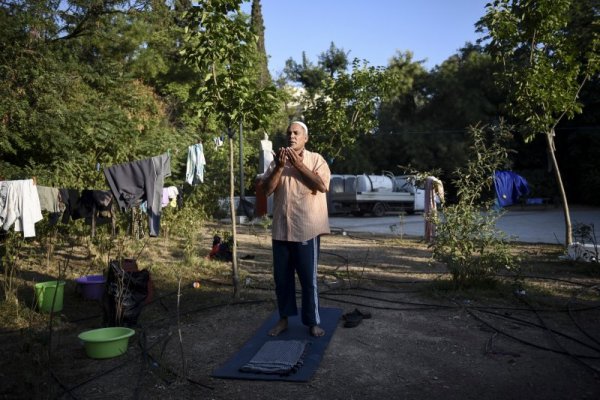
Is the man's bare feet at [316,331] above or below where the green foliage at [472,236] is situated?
below

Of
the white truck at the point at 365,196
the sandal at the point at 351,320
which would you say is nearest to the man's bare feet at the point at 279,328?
the sandal at the point at 351,320

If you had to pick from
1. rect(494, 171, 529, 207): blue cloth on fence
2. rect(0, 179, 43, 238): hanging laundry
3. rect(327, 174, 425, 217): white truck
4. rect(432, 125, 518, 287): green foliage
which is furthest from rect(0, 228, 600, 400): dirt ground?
rect(327, 174, 425, 217): white truck

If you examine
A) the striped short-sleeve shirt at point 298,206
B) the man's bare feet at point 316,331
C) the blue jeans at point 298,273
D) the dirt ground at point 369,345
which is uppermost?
the striped short-sleeve shirt at point 298,206

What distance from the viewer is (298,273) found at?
4.29m

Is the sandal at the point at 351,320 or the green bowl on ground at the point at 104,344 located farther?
the sandal at the point at 351,320

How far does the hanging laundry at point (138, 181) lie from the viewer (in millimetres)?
7680

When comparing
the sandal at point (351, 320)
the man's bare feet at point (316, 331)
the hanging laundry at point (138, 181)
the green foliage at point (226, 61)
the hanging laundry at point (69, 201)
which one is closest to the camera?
the man's bare feet at point (316, 331)

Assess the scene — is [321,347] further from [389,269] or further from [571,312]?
[389,269]

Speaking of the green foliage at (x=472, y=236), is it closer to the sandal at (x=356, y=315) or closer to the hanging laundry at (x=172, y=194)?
the sandal at (x=356, y=315)

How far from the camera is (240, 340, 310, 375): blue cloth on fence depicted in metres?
3.53

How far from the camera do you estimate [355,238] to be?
42.2ft

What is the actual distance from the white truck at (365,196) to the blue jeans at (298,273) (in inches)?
675

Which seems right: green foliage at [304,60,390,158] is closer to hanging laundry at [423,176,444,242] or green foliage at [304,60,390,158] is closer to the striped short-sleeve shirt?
hanging laundry at [423,176,444,242]

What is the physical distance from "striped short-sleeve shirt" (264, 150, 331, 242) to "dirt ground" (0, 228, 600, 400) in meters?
0.97
